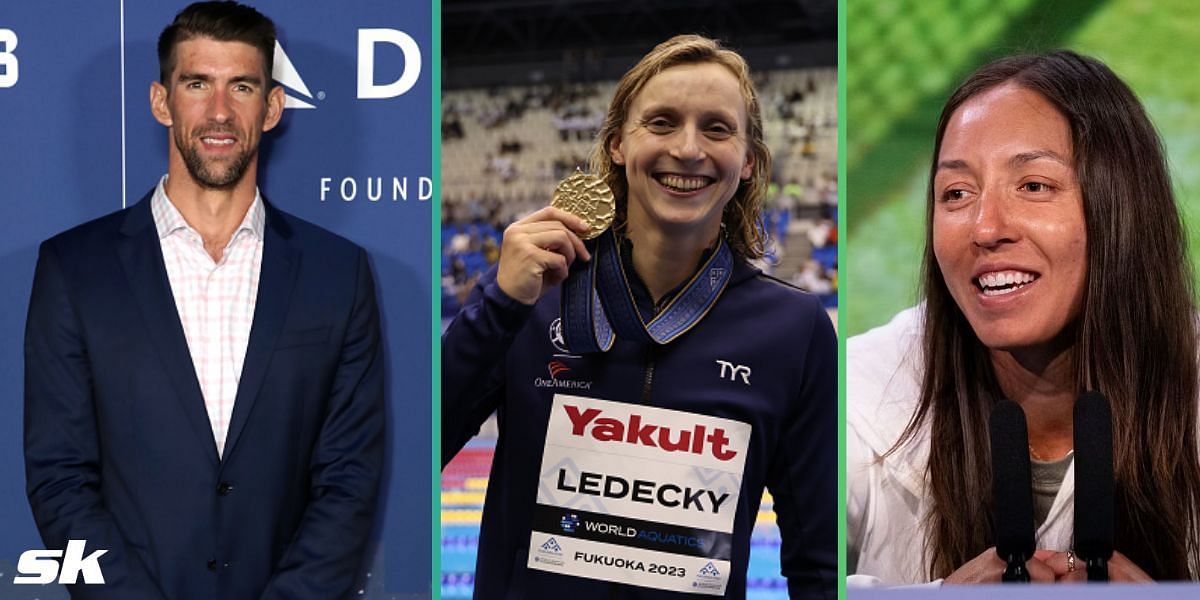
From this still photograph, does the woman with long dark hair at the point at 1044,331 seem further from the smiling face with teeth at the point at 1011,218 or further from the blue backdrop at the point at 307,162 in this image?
the blue backdrop at the point at 307,162

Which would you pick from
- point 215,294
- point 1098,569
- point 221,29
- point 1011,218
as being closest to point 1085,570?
point 1098,569

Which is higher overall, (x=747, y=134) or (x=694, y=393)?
(x=747, y=134)

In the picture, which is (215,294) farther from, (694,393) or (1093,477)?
(1093,477)

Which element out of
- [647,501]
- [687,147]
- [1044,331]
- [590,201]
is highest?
[687,147]

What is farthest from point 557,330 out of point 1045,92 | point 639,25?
point 1045,92

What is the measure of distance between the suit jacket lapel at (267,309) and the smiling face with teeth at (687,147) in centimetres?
86

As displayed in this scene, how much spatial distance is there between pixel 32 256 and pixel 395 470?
3.40 feet

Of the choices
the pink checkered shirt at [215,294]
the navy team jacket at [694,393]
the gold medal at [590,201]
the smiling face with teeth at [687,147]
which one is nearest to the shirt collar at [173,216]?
the pink checkered shirt at [215,294]

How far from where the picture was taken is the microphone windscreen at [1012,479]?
287 centimetres

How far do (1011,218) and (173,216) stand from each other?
200 centimetres

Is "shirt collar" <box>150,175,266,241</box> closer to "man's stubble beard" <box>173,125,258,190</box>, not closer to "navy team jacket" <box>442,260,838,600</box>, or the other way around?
"man's stubble beard" <box>173,125,258,190</box>

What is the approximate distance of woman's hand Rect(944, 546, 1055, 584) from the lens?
2.98 m

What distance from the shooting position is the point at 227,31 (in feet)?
9.92

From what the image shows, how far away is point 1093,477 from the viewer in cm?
289
